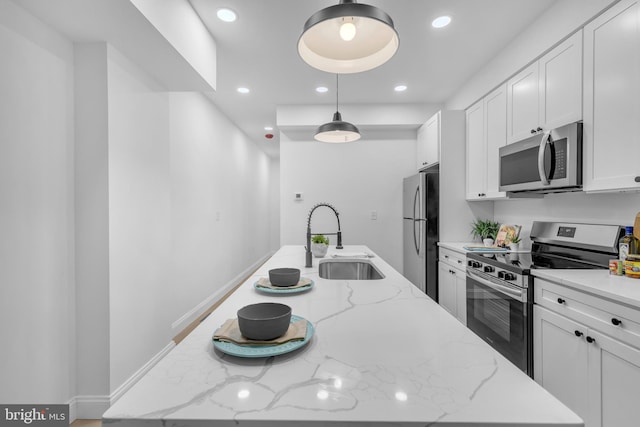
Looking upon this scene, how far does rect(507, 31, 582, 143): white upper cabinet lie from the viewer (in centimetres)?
197

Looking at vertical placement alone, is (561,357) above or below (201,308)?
above

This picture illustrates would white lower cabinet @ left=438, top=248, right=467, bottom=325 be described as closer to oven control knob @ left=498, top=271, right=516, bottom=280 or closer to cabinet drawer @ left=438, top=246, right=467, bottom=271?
cabinet drawer @ left=438, top=246, right=467, bottom=271

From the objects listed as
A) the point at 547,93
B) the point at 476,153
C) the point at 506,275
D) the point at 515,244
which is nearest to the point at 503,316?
the point at 506,275

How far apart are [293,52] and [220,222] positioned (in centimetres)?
249

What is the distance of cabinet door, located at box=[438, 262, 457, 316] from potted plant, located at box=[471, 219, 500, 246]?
0.47 m

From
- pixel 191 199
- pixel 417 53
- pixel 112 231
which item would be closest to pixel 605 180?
pixel 417 53

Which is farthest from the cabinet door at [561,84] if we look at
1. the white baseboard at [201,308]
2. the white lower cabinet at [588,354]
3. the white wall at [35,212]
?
the white baseboard at [201,308]

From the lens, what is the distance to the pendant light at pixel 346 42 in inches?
42.9

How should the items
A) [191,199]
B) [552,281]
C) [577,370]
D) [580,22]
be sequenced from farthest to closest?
1. [191,199]
2. [580,22]
3. [552,281]
4. [577,370]

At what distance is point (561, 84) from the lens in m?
2.07

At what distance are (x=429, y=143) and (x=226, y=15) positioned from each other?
2.63 m

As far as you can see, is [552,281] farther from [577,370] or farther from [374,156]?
[374,156]

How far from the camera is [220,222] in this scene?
438 cm

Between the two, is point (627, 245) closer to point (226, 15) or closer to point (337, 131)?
point (337, 131)
